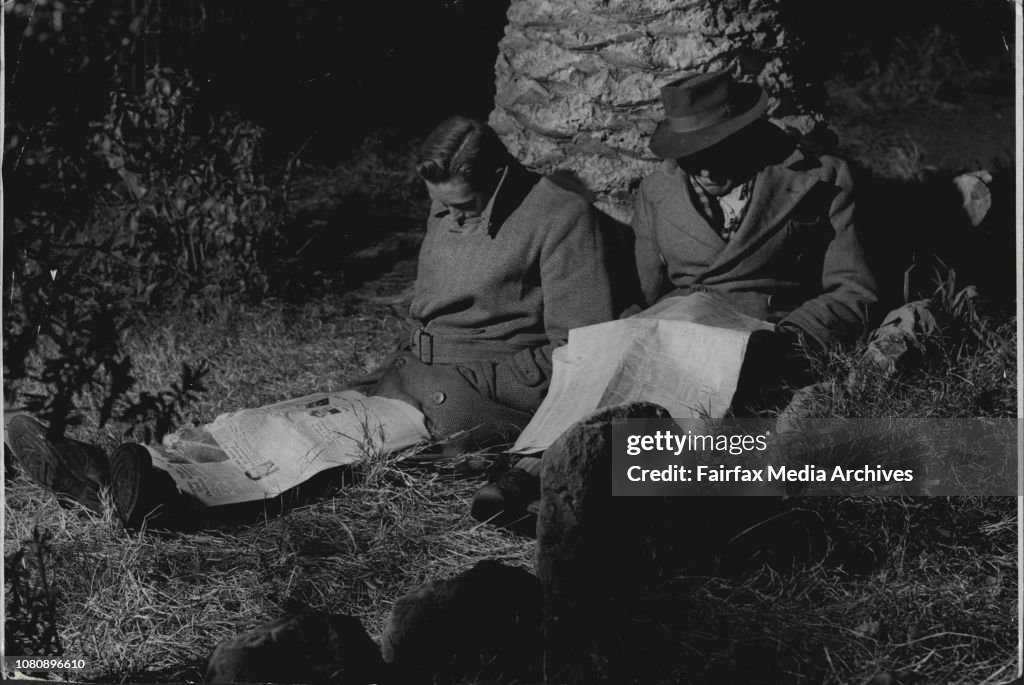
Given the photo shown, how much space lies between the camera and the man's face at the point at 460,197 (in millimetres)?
4309

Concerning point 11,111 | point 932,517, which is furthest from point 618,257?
point 11,111

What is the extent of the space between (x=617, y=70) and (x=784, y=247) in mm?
1183

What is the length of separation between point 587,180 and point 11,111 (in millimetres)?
2978

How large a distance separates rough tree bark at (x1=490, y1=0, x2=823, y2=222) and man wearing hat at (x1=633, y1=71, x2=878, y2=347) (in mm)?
572

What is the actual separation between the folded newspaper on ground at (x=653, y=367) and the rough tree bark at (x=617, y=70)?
47.5 inches

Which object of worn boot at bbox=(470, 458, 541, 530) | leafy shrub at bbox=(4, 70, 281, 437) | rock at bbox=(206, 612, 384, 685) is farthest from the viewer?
leafy shrub at bbox=(4, 70, 281, 437)

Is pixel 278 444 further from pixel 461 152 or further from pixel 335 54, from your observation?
pixel 335 54

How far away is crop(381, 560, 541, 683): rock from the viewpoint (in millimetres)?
2854

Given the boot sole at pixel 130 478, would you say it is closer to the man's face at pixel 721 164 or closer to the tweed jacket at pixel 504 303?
the tweed jacket at pixel 504 303

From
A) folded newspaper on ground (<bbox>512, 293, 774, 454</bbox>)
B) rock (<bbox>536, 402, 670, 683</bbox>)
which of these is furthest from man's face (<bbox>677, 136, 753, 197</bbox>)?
rock (<bbox>536, 402, 670, 683</bbox>)

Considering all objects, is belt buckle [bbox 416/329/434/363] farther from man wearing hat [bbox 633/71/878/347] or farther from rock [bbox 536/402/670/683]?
rock [bbox 536/402/670/683]

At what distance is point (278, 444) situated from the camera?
4195mm

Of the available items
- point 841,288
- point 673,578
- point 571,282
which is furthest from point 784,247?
point 673,578

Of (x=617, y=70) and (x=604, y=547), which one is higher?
(x=617, y=70)
